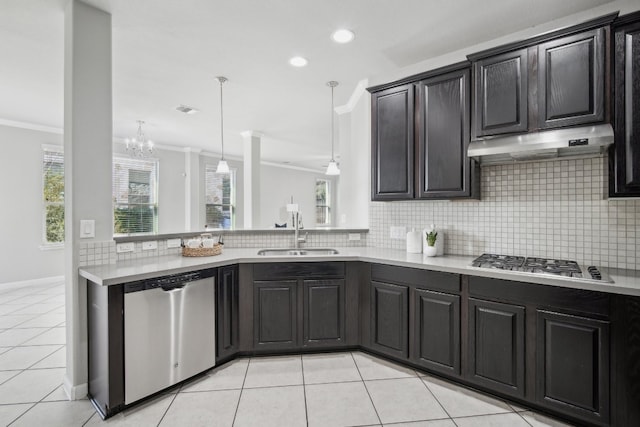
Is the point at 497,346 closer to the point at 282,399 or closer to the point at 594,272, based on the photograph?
the point at 594,272

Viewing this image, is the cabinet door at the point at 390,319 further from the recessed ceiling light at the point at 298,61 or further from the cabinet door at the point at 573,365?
the recessed ceiling light at the point at 298,61

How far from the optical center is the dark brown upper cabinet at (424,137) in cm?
253

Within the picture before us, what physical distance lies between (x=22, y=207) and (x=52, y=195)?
0.45m

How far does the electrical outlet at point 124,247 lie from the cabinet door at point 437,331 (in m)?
2.27

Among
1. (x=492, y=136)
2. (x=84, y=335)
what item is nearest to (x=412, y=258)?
(x=492, y=136)

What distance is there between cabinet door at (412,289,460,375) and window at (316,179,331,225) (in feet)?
28.9

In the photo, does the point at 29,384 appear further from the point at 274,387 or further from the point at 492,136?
the point at 492,136

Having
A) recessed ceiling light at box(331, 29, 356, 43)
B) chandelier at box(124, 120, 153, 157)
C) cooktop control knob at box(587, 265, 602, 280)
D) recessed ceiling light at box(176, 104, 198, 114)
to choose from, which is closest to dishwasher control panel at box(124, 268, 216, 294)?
recessed ceiling light at box(331, 29, 356, 43)

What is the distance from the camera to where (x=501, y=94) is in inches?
90.5

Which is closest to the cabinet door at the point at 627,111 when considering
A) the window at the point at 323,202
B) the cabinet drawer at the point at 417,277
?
the cabinet drawer at the point at 417,277

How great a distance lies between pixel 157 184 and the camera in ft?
22.9

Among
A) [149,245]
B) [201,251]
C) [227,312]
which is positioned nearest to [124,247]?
[149,245]

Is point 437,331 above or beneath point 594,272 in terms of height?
beneath

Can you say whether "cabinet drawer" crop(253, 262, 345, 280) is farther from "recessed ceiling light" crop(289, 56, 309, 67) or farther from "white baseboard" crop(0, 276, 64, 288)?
"white baseboard" crop(0, 276, 64, 288)
